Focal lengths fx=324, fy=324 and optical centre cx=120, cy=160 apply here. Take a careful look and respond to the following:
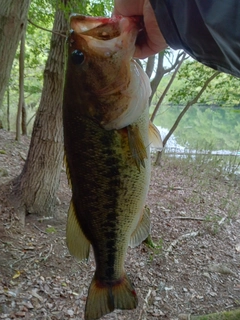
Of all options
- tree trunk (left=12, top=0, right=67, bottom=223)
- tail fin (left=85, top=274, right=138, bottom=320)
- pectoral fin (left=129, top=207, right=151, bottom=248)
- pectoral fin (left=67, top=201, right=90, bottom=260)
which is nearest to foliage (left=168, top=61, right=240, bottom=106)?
tree trunk (left=12, top=0, right=67, bottom=223)

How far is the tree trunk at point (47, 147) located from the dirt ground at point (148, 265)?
21 cm

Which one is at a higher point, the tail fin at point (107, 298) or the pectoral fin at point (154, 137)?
the pectoral fin at point (154, 137)

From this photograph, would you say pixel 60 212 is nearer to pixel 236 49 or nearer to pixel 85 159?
pixel 85 159

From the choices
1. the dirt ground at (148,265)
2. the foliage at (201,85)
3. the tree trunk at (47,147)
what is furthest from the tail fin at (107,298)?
the foliage at (201,85)

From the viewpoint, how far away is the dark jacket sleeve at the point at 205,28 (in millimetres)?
1019

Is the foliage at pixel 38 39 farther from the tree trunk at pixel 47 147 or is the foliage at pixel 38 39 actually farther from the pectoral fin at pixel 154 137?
the pectoral fin at pixel 154 137

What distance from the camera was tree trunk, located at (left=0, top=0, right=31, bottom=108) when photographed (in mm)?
2682

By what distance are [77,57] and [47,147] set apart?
2.76 meters

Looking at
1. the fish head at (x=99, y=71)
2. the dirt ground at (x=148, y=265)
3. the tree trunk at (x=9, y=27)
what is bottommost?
the dirt ground at (x=148, y=265)

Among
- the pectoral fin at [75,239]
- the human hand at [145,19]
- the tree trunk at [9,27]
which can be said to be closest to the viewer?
the human hand at [145,19]

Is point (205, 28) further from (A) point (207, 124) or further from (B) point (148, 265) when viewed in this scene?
(A) point (207, 124)

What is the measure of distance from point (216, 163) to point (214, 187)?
51.3 inches

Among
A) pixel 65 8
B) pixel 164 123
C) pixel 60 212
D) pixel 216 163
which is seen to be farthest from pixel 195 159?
pixel 164 123

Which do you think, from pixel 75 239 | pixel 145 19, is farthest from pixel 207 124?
pixel 145 19
